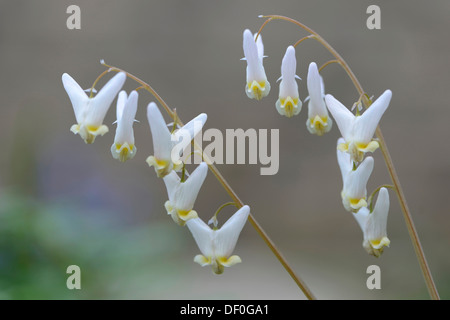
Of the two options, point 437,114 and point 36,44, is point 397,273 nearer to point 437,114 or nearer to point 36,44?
point 437,114

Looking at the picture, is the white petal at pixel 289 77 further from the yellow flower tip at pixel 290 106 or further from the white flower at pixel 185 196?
the white flower at pixel 185 196

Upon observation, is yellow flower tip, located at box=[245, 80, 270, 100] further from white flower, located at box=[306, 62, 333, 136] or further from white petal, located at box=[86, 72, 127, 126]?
white petal, located at box=[86, 72, 127, 126]

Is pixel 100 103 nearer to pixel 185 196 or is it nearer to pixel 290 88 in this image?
pixel 185 196

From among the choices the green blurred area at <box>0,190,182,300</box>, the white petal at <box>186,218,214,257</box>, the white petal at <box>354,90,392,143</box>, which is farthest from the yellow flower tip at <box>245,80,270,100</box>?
the green blurred area at <box>0,190,182,300</box>

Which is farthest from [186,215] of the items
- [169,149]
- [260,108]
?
[260,108]

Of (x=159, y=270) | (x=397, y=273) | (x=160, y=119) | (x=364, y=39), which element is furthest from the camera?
(x=364, y=39)
